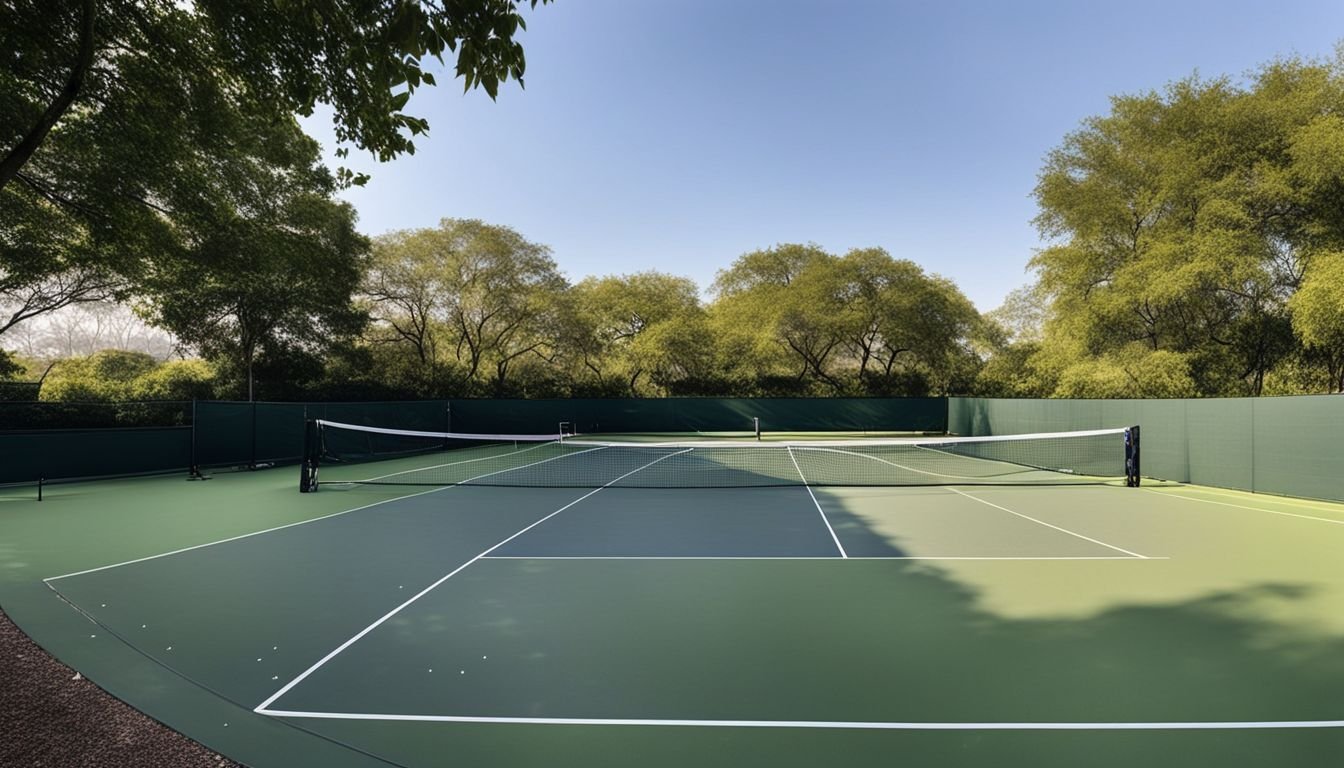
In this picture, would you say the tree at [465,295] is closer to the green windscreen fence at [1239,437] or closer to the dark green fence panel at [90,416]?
the dark green fence panel at [90,416]

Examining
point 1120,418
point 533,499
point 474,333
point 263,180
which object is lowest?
→ point 533,499

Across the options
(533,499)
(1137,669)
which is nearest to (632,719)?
(1137,669)

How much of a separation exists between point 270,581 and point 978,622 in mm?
7085

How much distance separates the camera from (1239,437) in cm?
1424

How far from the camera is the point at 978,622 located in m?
5.64

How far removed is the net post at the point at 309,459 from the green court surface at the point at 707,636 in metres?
3.64

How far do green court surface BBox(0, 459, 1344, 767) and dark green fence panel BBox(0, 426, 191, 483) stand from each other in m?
6.68

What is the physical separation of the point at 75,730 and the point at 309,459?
1188 cm

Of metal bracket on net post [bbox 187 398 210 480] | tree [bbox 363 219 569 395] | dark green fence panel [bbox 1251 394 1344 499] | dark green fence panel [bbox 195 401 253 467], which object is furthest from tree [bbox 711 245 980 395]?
metal bracket on net post [bbox 187 398 210 480]

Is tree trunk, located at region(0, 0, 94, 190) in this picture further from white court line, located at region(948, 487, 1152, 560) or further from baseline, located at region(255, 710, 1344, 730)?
white court line, located at region(948, 487, 1152, 560)

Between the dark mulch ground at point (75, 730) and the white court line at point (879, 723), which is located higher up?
the white court line at point (879, 723)

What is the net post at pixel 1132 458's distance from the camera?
15102 millimetres

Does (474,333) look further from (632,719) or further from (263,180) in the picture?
(632,719)

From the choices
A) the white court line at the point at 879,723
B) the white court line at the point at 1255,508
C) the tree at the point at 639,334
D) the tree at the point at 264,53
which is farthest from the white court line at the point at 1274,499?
the tree at the point at 639,334
